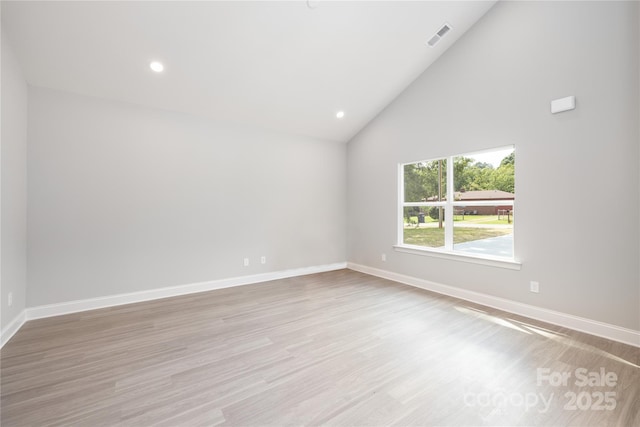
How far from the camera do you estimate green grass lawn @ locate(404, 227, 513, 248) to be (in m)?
3.57

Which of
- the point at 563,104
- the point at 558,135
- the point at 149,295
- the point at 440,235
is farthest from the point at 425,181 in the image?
the point at 149,295

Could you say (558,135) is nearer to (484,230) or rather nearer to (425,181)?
(484,230)

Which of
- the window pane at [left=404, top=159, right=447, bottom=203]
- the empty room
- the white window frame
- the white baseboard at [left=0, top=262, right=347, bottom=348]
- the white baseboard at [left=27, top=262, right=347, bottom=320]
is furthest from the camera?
the window pane at [left=404, top=159, right=447, bottom=203]

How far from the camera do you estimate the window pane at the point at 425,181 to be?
4141 mm

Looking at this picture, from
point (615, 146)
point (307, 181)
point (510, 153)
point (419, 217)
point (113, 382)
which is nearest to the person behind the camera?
point (113, 382)

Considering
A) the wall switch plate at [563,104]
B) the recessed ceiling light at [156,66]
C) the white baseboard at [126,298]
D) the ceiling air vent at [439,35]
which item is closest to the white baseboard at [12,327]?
the white baseboard at [126,298]

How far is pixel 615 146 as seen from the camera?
252 centimetres

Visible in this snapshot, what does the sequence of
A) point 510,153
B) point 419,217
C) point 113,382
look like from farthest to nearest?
point 419,217 → point 510,153 → point 113,382

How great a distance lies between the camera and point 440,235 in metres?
4.18

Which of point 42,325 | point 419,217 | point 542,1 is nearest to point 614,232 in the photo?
point 419,217

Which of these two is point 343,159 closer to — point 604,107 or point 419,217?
point 419,217

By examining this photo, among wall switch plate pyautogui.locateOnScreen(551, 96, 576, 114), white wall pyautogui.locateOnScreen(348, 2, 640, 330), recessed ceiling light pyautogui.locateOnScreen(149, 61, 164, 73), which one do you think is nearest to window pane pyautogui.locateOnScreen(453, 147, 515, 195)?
white wall pyautogui.locateOnScreen(348, 2, 640, 330)

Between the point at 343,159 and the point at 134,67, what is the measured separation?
3720mm

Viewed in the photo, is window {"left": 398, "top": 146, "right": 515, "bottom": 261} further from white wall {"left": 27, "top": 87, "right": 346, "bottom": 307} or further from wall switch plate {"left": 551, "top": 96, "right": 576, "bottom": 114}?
white wall {"left": 27, "top": 87, "right": 346, "bottom": 307}
